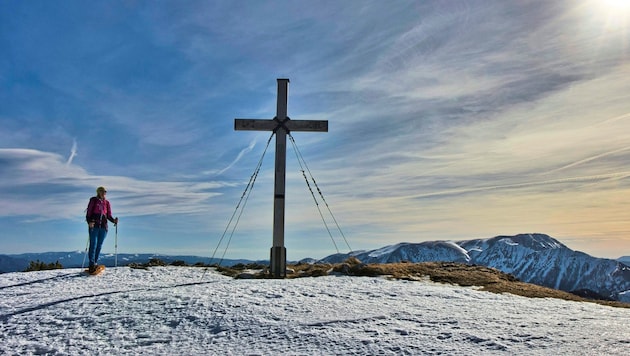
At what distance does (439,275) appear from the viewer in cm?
1508

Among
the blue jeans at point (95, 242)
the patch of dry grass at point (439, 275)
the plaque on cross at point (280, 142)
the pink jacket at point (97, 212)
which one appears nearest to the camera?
the patch of dry grass at point (439, 275)

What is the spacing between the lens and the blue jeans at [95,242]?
46.0 ft

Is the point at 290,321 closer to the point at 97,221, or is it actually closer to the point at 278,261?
the point at 278,261

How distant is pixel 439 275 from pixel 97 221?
1127cm

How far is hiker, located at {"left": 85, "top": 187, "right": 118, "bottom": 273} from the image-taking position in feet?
46.3

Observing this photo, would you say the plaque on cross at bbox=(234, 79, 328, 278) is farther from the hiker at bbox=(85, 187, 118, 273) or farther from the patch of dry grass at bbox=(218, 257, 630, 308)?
the hiker at bbox=(85, 187, 118, 273)

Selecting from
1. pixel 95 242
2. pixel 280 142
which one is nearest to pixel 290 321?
pixel 95 242

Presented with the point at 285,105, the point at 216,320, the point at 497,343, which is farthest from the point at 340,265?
the point at 497,343

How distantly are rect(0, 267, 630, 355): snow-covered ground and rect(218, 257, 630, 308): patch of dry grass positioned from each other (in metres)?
1.56

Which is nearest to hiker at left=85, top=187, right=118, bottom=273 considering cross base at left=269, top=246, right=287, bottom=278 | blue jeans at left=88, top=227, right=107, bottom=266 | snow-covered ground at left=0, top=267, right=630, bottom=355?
blue jeans at left=88, top=227, right=107, bottom=266

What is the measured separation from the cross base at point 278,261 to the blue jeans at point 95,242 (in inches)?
216

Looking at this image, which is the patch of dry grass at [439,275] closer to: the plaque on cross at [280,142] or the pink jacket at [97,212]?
the plaque on cross at [280,142]

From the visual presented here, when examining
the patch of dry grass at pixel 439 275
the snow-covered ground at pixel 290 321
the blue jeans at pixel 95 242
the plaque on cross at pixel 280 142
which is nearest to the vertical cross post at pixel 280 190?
the plaque on cross at pixel 280 142

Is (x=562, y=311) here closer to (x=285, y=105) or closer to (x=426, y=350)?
(x=426, y=350)
